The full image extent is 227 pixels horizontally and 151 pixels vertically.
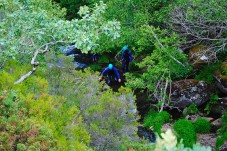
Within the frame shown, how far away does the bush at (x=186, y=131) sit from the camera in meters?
11.7

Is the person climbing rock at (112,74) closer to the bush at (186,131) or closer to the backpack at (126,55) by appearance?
the backpack at (126,55)

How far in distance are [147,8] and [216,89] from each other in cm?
457

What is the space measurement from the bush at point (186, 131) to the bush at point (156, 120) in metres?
0.90

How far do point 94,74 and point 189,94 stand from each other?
6043 millimetres

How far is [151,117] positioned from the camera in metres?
13.7

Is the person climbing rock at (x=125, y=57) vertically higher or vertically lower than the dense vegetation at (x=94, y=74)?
lower

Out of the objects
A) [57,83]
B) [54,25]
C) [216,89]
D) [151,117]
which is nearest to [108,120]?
[57,83]

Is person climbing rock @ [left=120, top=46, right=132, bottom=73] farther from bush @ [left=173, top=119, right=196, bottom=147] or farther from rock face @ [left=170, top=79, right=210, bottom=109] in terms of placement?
bush @ [left=173, top=119, right=196, bottom=147]

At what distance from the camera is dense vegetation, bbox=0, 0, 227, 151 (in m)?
6.37

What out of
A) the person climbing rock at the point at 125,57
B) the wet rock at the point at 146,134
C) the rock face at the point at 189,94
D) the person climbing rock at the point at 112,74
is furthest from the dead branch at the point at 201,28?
the wet rock at the point at 146,134

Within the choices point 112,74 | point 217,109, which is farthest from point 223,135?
point 112,74

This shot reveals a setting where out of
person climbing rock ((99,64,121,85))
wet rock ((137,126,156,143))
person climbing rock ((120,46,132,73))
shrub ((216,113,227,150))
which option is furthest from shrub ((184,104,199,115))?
person climbing rock ((120,46,132,73))

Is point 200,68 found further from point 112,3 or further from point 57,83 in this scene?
point 57,83

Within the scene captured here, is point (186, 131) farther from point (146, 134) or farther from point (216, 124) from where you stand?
point (216, 124)
